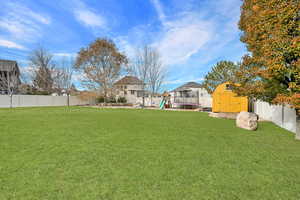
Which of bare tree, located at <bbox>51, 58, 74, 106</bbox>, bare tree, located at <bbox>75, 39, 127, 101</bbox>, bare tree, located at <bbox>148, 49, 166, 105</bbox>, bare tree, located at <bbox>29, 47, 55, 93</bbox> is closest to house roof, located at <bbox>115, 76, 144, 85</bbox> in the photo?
bare tree, located at <bbox>75, 39, 127, 101</bbox>

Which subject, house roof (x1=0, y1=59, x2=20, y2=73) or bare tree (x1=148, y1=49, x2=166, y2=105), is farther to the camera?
bare tree (x1=148, y1=49, x2=166, y2=105)

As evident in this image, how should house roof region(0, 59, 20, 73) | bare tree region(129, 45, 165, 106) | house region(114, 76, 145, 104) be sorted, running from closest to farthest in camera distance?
house roof region(0, 59, 20, 73) → bare tree region(129, 45, 165, 106) → house region(114, 76, 145, 104)

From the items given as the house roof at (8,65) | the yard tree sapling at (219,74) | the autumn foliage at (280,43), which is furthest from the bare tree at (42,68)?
the autumn foliage at (280,43)

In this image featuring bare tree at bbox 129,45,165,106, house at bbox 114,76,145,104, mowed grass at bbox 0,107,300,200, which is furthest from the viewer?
house at bbox 114,76,145,104

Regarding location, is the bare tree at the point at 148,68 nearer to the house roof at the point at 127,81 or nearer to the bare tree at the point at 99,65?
the house roof at the point at 127,81

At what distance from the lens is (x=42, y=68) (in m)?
28.1

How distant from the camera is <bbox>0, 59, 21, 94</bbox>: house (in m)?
20.9

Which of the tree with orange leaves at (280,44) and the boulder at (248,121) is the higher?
the tree with orange leaves at (280,44)

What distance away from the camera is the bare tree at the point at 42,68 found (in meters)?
27.5

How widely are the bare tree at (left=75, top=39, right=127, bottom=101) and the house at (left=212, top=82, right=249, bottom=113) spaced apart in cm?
1743

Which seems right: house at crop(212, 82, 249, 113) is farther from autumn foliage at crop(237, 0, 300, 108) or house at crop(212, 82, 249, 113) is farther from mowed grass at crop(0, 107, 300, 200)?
mowed grass at crop(0, 107, 300, 200)

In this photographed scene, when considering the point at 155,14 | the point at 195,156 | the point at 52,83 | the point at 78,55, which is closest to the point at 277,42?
the point at 195,156

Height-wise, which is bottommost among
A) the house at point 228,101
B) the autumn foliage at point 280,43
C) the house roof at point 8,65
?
the house at point 228,101

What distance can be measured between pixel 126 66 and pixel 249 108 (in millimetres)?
19134
